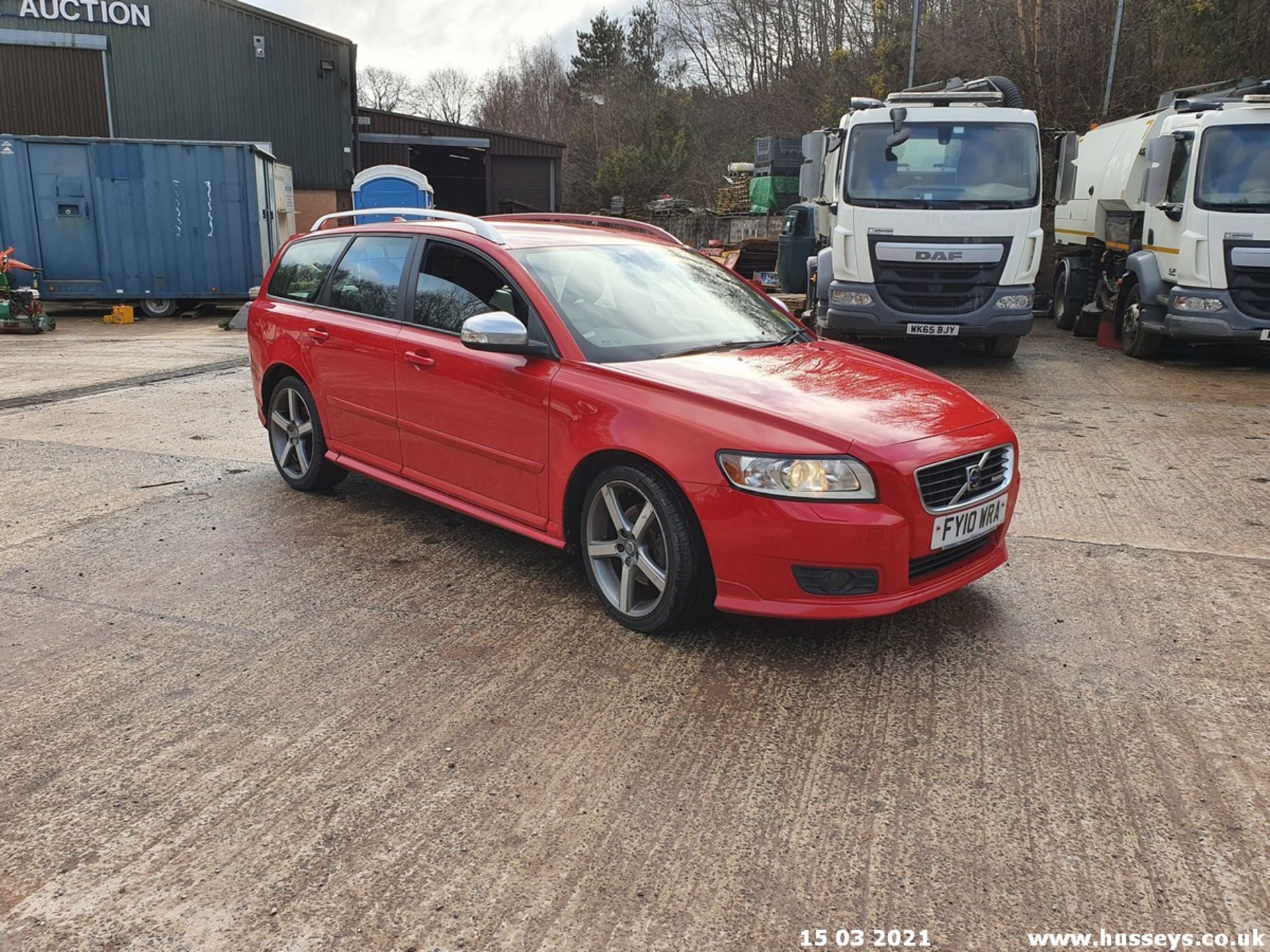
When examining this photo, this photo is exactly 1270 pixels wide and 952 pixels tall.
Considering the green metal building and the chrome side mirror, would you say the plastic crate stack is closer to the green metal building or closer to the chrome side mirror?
the green metal building

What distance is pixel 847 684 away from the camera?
3.51m

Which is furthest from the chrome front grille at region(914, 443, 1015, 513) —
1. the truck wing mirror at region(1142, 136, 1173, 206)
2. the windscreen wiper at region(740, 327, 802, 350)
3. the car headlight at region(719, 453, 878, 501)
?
the truck wing mirror at region(1142, 136, 1173, 206)

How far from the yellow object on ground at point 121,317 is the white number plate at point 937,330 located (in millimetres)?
13270

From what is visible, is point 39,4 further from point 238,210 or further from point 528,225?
point 528,225

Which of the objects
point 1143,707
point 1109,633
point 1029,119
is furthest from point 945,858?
point 1029,119

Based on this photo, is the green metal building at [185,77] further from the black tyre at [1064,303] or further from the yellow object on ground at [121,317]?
the black tyre at [1064,303]

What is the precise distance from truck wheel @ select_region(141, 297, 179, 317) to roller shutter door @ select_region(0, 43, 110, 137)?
8.41 metres

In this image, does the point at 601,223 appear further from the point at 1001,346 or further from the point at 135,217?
the point at 135,217

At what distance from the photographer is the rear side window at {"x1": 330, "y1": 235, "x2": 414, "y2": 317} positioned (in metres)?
5.07

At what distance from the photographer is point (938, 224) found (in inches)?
408

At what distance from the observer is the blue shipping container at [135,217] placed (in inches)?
675

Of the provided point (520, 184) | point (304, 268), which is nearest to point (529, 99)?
point (520, 184)

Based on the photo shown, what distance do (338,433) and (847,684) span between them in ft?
10.5
